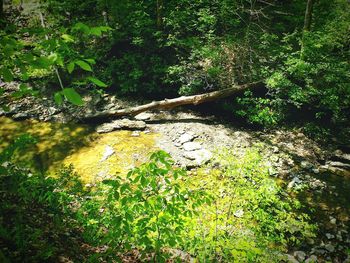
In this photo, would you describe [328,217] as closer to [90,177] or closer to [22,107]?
[90,177]

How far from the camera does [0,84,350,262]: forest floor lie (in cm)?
611

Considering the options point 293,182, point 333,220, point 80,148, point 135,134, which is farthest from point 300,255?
point 80,148

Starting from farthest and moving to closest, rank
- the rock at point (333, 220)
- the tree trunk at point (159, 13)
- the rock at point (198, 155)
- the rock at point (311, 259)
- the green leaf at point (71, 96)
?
the tree trunk at point (159, 13) < the rock at point (198, 155) < the rock at point (333, 220) < the rock at point (311, 259) < the green leaf at point (71, 96)

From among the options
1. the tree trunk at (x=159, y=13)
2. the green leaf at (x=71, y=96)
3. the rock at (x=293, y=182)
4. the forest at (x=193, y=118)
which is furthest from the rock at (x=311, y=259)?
the tree trunk at (x=159, y=13)

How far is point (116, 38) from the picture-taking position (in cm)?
1121

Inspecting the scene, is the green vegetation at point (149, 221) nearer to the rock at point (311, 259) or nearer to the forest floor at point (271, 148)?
the rock at point (311, 259)

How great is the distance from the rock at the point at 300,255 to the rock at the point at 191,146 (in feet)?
13.3

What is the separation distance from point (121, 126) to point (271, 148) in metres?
5.32

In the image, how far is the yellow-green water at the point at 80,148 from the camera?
7.50 meters

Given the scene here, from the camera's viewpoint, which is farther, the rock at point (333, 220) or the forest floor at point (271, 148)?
the rock at point (333, 220)

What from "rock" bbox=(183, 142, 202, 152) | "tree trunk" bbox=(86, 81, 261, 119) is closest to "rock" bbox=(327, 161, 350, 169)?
"tree trunk" bbox=(86, 81, 261, 119)

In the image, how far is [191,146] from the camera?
855 centimetres

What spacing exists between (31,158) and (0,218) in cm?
411

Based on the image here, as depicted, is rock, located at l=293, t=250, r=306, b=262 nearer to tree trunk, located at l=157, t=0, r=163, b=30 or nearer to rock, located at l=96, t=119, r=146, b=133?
rock, located at l=96, t=119, r=146, b=133
